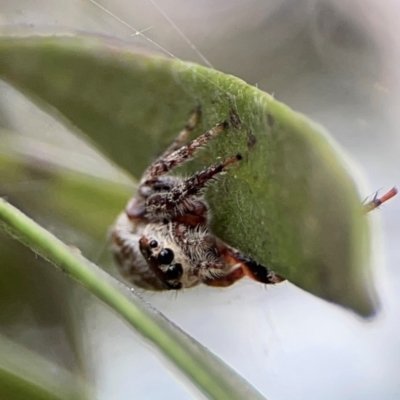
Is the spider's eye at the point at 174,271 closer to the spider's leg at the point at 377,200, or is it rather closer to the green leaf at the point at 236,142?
the green leaf at the point at 236,142

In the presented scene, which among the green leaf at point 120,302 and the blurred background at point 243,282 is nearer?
the green leaf at point 120,302

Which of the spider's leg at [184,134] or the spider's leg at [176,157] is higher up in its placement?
the spider's leg at [184,134]

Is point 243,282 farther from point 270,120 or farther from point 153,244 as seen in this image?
point 270,120

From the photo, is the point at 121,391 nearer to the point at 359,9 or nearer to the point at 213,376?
the point at 213,376

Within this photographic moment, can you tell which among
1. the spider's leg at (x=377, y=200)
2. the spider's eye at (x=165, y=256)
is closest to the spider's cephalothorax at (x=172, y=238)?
the spider's eye at (x=165, y=256)

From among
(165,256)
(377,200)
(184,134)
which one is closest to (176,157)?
(184,134)

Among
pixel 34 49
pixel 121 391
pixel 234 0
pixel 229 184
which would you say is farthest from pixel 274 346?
pixel 234 0
